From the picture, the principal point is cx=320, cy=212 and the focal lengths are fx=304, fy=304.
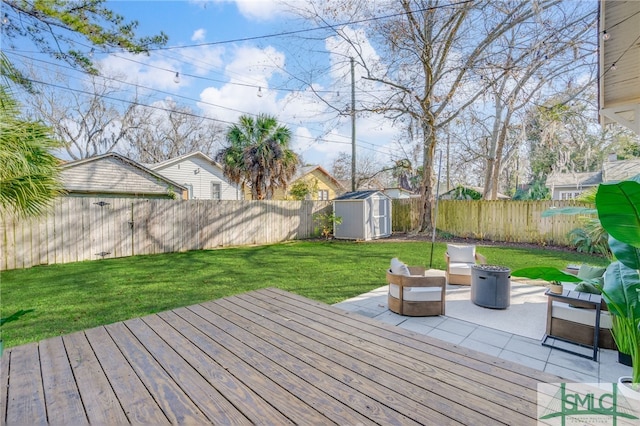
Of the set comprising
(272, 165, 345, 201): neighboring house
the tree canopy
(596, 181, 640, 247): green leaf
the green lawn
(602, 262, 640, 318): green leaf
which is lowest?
the green lawn

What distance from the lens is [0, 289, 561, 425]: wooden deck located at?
4.90 ft

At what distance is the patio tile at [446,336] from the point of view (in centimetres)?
312

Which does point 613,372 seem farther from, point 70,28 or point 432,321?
point 70,28

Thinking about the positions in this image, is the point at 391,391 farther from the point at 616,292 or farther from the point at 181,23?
the point at 181,23

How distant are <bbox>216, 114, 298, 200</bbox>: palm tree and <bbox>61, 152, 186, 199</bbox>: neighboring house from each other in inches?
124

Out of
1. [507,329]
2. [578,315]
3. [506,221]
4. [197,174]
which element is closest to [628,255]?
[578,315]

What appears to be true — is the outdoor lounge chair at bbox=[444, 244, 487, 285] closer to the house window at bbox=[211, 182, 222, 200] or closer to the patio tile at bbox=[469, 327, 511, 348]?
the patio tile at bbox=[469, 327, 511, 348]

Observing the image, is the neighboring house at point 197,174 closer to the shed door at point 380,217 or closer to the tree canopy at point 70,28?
the shed door at point 380,217

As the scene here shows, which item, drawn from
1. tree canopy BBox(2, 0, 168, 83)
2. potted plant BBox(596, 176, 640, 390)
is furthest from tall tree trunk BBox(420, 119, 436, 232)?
potted plant BBox(596, 176, 640, 390)

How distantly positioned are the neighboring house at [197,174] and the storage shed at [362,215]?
6718 millimetres

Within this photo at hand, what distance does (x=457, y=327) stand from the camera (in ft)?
11.3

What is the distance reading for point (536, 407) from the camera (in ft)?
5.02

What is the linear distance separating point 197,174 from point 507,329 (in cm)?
1752

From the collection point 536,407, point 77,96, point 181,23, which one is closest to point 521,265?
point 536,407
